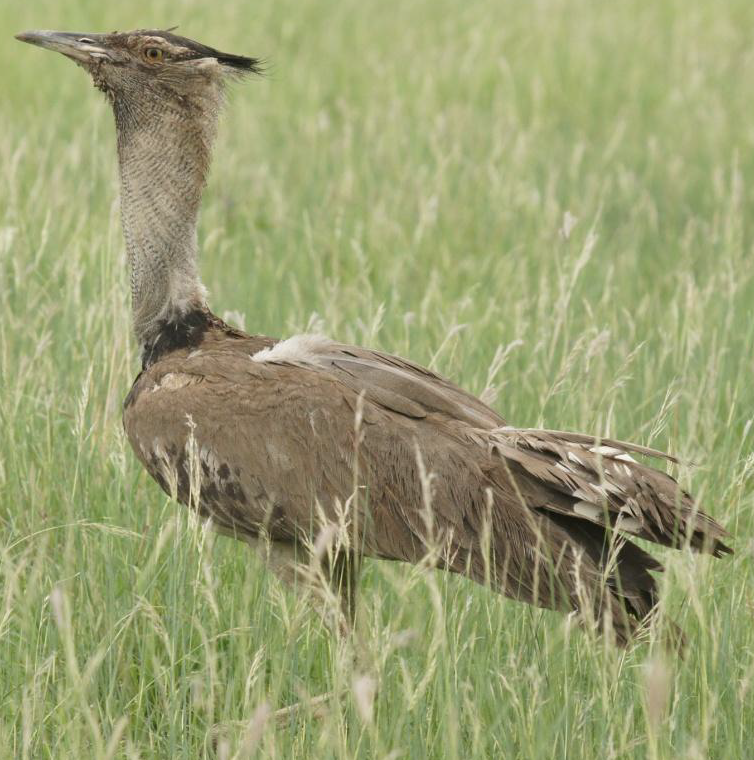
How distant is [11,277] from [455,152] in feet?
7.73

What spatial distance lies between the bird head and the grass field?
683 mm

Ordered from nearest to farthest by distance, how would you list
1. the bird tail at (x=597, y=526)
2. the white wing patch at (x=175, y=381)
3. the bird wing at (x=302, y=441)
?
the bird tail at (x=597, y=526) → the bird wing at (x=302, y=441) → the white wing patch at (x=175, y=381)

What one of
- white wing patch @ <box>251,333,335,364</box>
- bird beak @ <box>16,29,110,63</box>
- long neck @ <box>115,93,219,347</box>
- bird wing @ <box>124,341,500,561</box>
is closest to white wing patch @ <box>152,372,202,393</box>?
bird wing @ <box>124,341,500,561</box>

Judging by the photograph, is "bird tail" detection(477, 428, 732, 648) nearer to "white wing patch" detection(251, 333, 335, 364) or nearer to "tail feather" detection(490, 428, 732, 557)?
"tail feather" detection(490, 428, 732, 557)

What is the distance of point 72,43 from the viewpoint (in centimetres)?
378

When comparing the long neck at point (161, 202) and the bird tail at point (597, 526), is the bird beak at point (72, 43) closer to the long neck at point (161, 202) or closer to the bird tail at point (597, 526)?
the long neck at point (161, 202)

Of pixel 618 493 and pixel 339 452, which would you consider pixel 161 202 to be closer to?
pixel 339 452

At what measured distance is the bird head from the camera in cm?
379

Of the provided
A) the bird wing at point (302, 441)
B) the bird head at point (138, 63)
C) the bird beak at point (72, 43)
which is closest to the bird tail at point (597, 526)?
the bird wing at point (302, 441)

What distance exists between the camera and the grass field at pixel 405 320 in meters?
2.78

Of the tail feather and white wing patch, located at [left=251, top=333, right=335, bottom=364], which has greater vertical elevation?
white wing patch, located at [left=251, top=333, right=335, bottom=364]

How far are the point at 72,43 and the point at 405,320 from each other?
1.28 meters

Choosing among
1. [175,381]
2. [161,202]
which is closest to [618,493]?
[175,381]

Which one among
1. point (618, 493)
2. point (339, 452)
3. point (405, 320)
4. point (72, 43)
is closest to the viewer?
point (618, 493)
